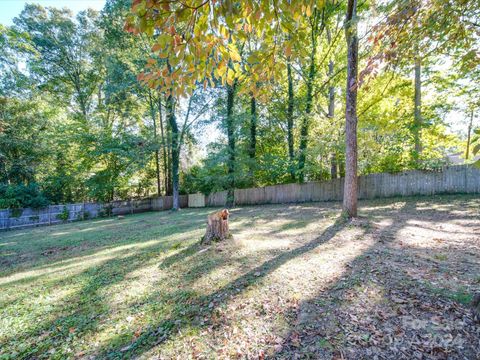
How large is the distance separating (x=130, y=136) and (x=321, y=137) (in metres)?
13.5

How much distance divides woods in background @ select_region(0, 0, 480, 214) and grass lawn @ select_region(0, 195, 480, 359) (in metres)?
2.67

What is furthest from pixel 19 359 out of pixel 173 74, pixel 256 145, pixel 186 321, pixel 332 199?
pixel 256 145

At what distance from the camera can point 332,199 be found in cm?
1252

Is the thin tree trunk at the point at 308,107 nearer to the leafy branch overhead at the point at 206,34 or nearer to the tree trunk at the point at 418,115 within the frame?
the tree trunk at the point at 418,115

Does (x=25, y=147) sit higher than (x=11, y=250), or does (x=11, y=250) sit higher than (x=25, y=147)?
(x=25, y=147)

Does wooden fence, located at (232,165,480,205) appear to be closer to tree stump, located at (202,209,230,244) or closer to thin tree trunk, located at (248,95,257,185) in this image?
thin tree trunk, located at (248,95,257,185)

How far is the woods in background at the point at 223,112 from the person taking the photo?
591 cm

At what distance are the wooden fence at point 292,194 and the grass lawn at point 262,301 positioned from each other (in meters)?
4.94

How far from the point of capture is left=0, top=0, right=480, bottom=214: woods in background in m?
5.91

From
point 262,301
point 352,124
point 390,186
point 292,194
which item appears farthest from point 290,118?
point 262,301

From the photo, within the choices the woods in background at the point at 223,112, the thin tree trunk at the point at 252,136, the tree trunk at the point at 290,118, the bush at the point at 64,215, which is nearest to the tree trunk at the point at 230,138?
the woods in background at the point at 223,112

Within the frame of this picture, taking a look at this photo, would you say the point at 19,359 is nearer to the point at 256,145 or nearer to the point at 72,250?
the point at 72,250

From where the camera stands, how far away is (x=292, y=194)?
14195mm

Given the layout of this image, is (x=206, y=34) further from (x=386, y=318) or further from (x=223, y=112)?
(x=223, y=112)
